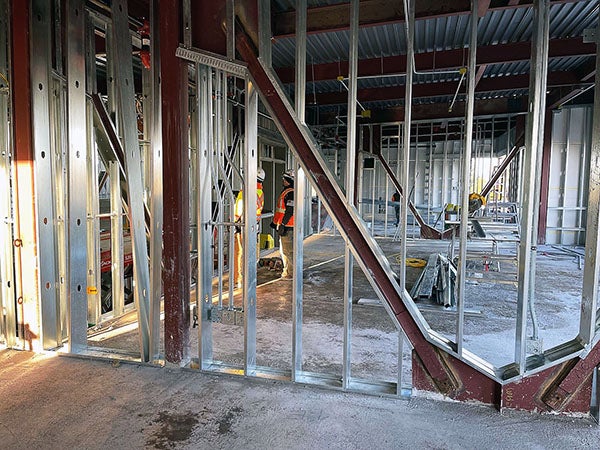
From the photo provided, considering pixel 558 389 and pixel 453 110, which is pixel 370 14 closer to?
Result: pixel 558 389

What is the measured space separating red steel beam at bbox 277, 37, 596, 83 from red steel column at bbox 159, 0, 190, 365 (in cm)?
410

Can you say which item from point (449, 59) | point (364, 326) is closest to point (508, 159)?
point (449, 59)

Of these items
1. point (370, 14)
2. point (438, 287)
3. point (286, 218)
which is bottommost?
point (438, 287)

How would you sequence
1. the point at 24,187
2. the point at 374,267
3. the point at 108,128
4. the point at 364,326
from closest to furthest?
1. the point at 374,267
2. the point at 24,187
3. the point at 108,128
4. the point at 364,326

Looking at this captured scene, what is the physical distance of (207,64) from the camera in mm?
2902

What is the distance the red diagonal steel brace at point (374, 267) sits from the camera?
260 cm

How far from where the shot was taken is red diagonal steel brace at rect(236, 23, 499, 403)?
2602 mm

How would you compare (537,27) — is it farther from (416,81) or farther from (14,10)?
(416,81)

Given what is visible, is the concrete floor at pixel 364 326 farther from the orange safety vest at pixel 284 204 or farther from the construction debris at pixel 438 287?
the orange safety vest at pixel 284 204

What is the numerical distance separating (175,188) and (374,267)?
1498 mm

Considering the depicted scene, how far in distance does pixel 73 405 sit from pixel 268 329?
1.97 metres

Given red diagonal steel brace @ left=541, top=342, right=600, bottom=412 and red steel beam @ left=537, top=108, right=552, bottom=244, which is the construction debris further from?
red steel beam @ left=537, top=108, right=552, bottom=244

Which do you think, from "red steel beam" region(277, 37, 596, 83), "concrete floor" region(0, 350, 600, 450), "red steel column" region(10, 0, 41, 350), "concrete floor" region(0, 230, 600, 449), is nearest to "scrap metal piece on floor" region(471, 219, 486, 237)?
"red steel beam" region(277, 37, 596, 83)

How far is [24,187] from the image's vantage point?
3260 millimetres
